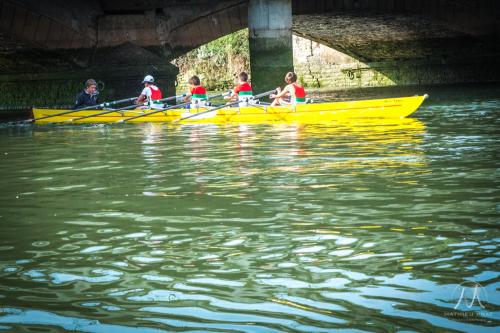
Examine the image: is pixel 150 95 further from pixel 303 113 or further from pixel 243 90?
pixel 303 113

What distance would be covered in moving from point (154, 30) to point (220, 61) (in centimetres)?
1686

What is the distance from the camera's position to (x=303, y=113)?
16.6m

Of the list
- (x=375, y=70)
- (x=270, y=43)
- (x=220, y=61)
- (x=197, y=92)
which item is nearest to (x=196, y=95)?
(x=197, y=92)

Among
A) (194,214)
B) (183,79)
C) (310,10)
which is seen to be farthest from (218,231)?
(183,79)

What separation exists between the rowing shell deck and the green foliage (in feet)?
74.2

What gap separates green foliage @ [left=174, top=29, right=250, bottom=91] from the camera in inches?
1608

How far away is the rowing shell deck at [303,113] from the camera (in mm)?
15961

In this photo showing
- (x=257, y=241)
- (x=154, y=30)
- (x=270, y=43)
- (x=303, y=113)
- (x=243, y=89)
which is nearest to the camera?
(x=257, y=241)

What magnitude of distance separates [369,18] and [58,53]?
10.2m

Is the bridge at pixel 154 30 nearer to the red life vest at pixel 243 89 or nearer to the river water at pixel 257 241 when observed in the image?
the red life vest at pixel 243 89

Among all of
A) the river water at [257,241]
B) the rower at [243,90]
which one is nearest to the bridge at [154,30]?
the rower at [243,90]

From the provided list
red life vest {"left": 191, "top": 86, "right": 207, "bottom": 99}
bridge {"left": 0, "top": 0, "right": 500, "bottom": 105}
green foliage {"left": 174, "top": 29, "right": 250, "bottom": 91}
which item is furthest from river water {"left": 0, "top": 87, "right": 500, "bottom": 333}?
green foliage {"left": 174, "top": 29, "right": 250, "bottom": 91}

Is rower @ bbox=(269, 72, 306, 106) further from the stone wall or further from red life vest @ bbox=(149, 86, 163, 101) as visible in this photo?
the stone wall

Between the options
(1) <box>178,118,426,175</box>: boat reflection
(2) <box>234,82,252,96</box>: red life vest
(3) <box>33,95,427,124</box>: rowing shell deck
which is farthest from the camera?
(2) <box>234,82,252,96</box>: red life vest
